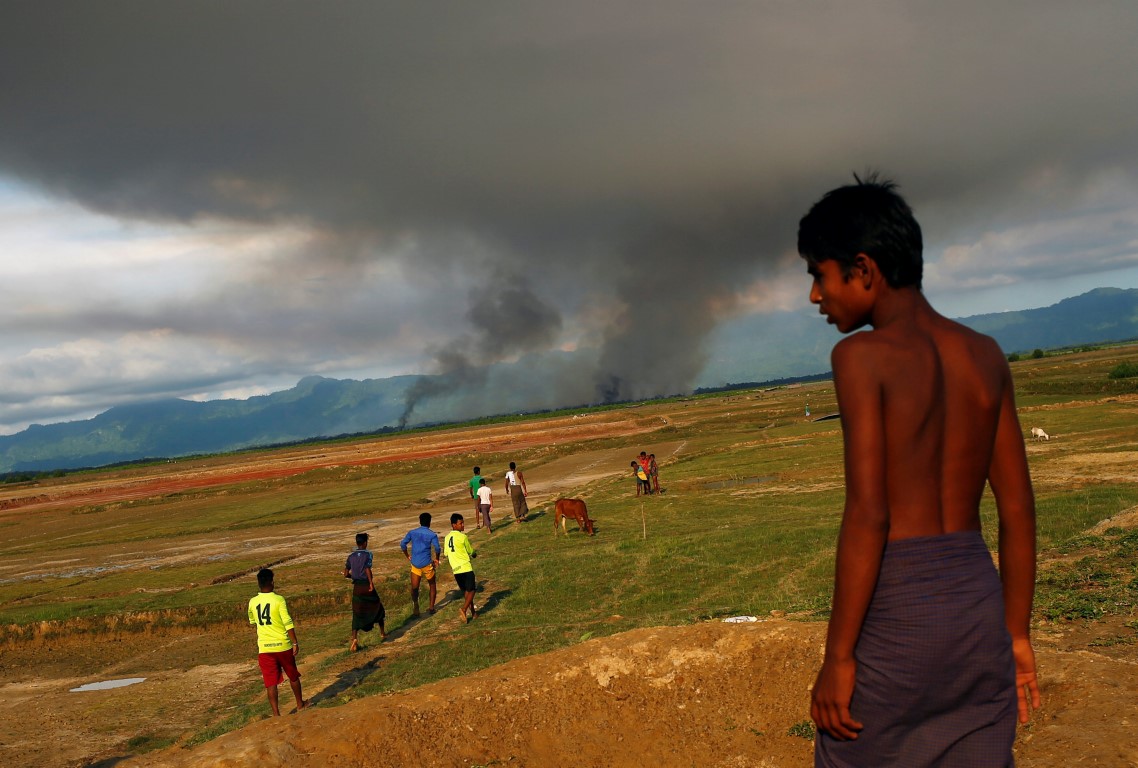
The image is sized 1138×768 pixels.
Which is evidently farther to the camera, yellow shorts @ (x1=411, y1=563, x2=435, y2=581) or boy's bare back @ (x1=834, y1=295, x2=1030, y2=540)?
yellow shorts @ (x1=411, y1=563, x2=435, y2=581)

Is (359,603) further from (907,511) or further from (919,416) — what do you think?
(919,416)

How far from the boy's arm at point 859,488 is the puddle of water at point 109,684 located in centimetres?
1822

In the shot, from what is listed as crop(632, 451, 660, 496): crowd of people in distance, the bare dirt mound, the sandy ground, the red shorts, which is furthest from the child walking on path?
crop(632, 451, 660, 496): crowd of people in distance

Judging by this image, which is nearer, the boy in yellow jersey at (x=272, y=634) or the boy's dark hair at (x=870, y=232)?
the boy's dark hair at (x=870, y=232)

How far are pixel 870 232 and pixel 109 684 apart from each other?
1933 centimetres

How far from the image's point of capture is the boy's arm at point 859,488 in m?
2.79

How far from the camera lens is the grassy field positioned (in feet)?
46.2

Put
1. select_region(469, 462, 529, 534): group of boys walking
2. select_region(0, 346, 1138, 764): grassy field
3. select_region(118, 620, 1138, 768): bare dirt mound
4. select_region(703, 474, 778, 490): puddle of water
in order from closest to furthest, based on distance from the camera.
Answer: select_region(118, 620, 1138, 768): bare dirt mound
select_region(0, 346, 1138, 764): grassy field
select_region(469, 462, 529, 534): group of boys walking
select_region(703, 474, 778, 490): puddle of water

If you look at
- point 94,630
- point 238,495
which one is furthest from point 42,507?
A: point 94,630

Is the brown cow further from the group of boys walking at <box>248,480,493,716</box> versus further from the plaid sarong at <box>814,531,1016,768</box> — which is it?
the plaid sarong at <box>814,531,1016,768</box>

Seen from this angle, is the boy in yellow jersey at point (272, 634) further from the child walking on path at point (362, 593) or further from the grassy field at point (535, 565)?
the child walking on path at point (362, 593)

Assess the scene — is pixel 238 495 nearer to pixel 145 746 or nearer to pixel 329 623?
pixel 329 623

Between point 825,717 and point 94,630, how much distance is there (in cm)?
2475

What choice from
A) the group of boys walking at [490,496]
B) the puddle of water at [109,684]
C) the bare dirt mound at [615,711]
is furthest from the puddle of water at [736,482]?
the bare dirt mound at [615,711]
